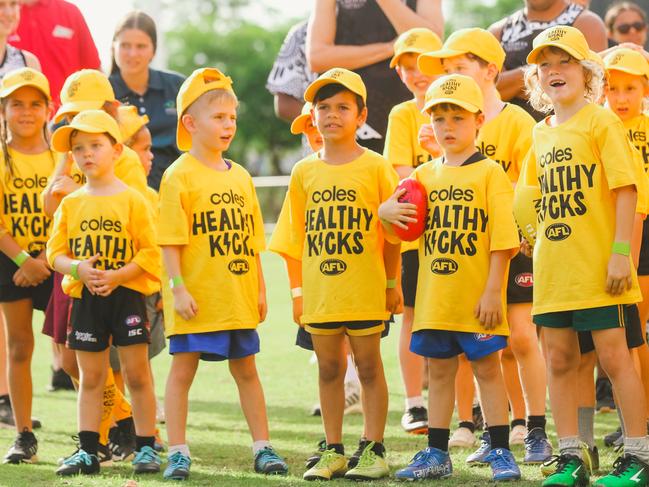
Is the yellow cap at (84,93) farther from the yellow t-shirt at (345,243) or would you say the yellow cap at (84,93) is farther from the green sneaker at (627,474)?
the green sneaker at (627,474)

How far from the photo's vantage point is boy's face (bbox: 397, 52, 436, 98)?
7.36 metres

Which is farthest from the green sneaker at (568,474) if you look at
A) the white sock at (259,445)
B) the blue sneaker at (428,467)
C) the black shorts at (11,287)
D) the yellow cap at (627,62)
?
the black shorts at (11,287)

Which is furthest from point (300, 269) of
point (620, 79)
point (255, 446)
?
point (620, 79)

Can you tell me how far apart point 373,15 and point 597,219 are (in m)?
3.11

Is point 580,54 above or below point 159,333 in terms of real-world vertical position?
above

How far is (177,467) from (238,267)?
1.03 meters

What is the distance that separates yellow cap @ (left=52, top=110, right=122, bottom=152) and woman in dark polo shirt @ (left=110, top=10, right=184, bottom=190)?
6.02 ft

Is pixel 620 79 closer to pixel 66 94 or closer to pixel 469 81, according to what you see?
pixel 469 81

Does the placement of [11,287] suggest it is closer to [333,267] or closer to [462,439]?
[333,267]

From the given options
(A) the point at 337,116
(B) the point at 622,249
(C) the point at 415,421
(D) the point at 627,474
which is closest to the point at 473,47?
(A) the point at 337,116

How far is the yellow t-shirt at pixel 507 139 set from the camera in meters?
6.75


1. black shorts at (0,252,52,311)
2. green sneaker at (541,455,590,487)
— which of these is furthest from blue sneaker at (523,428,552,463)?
black shorts at (0,252,52,311)

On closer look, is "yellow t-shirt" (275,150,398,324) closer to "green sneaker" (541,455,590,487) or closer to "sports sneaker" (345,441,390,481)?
"sports sneaker" (345,441,390,481)

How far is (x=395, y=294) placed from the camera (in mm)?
6410
